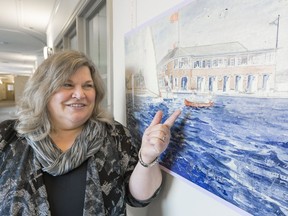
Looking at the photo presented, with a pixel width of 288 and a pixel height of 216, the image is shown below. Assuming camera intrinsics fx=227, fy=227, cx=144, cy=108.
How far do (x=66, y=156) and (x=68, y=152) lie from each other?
2 cm

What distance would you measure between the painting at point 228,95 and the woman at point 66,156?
0.14 metres

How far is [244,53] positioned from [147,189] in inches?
20.5

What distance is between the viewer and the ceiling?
3051 mm

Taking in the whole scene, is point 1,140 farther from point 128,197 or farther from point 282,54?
point 282,54

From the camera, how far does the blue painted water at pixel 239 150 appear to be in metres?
0.38

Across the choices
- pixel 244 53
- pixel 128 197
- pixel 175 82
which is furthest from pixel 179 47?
pixel 128 197

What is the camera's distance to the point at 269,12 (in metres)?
0.38

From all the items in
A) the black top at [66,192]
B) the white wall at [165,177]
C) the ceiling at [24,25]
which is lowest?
the black top at [66,192]

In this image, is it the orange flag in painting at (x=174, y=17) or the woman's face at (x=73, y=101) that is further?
the woman's face at (x=73, y=101)

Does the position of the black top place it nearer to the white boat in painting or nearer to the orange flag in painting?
the white boat in painting

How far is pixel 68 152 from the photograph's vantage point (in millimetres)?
803

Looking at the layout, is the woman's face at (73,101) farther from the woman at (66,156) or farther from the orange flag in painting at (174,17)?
the orange flag in painting at (174,17)

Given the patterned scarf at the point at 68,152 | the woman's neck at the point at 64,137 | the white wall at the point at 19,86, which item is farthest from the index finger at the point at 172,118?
the white wall at the point at 19,86

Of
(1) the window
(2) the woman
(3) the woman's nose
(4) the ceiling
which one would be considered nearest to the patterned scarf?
(2) the woman
